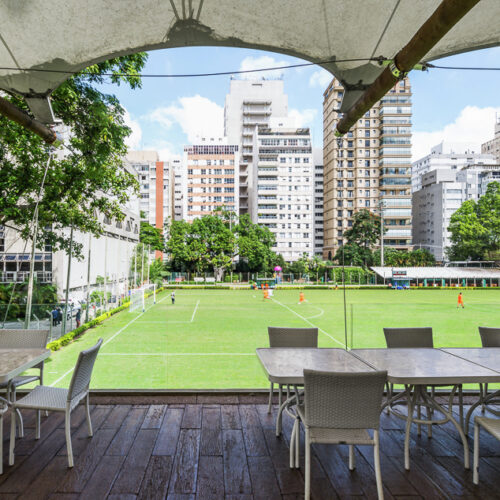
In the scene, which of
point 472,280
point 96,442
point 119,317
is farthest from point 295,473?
point 472,280

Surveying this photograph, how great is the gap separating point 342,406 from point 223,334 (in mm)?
12989

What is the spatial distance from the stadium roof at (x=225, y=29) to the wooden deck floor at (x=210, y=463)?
2506mm

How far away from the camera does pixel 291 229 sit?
2429 inches

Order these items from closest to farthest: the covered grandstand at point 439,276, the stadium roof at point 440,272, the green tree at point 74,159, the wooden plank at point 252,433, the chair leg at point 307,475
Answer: the chair leg at point 307,475
the wooden plank at point 252,433
the green tree at point 74,159
the stadium roof at point 440,272
the covered grandstand at point 439,276

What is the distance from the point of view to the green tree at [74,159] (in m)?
6.85

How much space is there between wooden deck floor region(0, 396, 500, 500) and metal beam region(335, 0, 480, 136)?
2467 mm

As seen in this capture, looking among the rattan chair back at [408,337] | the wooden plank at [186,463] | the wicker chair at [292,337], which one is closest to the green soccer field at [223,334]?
the rattan chair back at [408,337]

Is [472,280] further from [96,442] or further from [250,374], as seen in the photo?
[96,442]

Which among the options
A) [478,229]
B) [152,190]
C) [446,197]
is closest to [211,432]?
[478,229]

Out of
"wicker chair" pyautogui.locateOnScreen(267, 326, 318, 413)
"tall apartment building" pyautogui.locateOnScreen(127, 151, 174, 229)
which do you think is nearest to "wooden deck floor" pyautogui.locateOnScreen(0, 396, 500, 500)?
"wicker chair" pyautogui.locateOnScreen(267, 326, 318, 413)

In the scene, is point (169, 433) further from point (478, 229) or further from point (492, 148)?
point (492, 148)

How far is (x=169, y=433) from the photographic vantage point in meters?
3.19

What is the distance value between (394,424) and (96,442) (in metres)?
2.25

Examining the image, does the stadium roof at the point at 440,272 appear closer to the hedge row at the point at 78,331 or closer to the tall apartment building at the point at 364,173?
the tall apartment building at the point at 364,173
